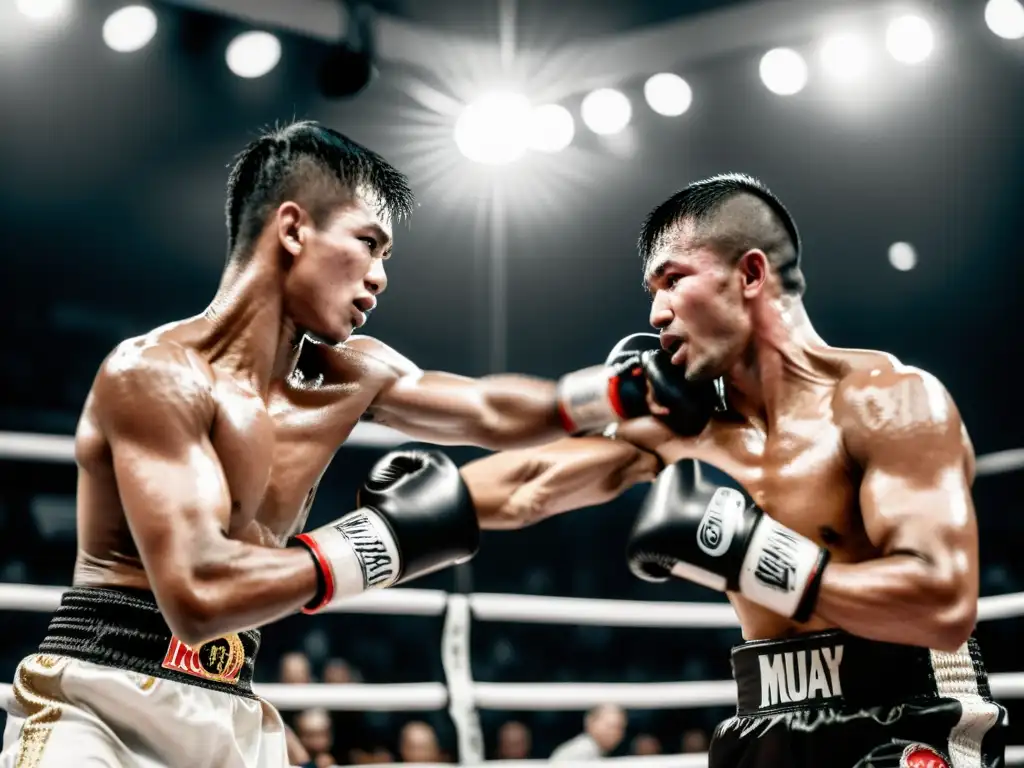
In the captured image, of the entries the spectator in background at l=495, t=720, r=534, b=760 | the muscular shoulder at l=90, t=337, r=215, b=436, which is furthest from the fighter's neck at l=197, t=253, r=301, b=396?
the spectator in background at l=495, t=720, r=534, b=760

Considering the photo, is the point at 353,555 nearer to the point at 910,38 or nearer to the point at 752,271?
the point at 752,271

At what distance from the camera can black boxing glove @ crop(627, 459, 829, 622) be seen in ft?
5.42

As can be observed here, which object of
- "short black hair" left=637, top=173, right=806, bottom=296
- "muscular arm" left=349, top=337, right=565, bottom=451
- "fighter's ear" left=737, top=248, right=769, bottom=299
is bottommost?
"muscular arm" left=349, top=337, right=565, bottom=451

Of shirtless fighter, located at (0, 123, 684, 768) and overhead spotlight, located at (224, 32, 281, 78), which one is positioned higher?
overhead spotlight, located at (224, 32, 281, 78)

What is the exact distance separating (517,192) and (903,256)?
2.19m

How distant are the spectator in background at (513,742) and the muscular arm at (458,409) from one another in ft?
10.5

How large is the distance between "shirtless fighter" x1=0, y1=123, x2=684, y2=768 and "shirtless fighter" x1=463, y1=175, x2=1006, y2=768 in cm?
19

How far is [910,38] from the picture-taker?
4.80 m

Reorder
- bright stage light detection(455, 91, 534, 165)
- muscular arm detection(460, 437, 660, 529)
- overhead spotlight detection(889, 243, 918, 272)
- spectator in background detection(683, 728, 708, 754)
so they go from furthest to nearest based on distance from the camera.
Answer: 1. overhead spotlight detection(889, 243, 918, 272)
2. bright stage light detection(455, 91, 534, 165)
3. spectator in background detection(683, 728, 708, 754)
4. muscular arm detection(460, 437, 660, 529)

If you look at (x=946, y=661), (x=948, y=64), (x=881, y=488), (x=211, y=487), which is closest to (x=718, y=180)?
(x=881, y=488)

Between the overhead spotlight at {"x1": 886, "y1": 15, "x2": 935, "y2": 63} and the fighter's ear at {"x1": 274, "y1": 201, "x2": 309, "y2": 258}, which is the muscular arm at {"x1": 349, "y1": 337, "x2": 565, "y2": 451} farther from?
the overhead spotlight at {"x1": 886, "y1": 15, "x2": 935, "y2": 63}

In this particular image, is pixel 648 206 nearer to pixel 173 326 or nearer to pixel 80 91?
pixel 80 91

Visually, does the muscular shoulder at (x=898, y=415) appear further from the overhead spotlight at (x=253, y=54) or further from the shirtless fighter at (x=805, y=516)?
the overhead spotlight at (x=253, y=54)

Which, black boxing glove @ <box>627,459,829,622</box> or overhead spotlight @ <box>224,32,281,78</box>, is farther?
overhead spotlight @ <box>224,32,281,78</box>
